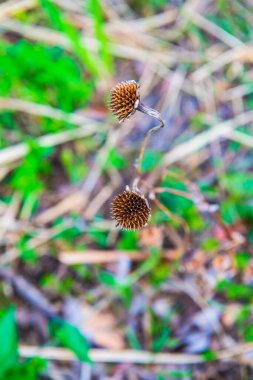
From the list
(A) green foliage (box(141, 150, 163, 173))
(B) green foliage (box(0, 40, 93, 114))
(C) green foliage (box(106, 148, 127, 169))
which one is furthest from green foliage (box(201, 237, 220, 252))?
(B) green foliage (box(0, 40, 93, 114))

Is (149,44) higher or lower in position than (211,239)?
higher

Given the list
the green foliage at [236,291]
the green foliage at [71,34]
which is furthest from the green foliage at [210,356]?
the green foliage at [71,34]

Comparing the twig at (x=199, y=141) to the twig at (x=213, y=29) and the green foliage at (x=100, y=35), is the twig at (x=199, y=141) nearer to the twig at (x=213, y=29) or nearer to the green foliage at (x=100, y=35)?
the twig at (x=213, y=29)

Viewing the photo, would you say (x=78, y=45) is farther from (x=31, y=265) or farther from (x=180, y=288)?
(x=180, y=288)

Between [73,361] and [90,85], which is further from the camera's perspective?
[90,85]

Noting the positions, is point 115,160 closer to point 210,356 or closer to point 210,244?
point 210,244

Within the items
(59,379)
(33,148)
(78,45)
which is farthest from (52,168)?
(59,379)

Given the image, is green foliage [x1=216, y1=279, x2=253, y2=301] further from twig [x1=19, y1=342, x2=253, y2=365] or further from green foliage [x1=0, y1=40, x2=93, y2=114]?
green foliage [x1=0, y1=40, x2=93, y2=114]

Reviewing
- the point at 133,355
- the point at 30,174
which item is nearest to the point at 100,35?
the point at 30,174
